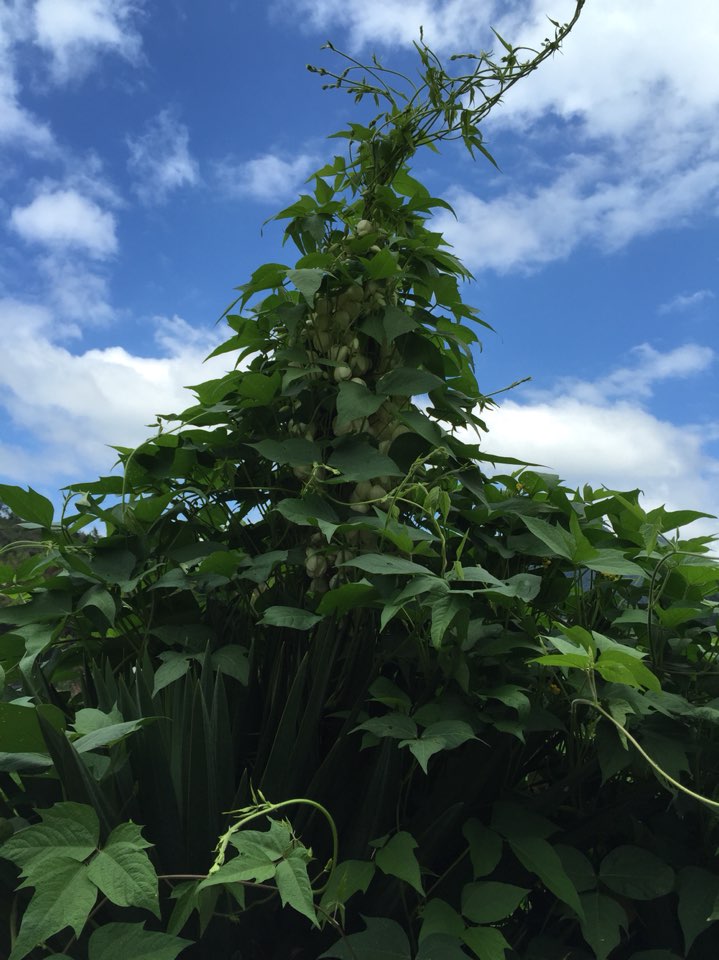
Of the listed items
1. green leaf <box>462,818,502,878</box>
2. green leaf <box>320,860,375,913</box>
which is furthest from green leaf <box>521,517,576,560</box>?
green leaf <box>320,860,375,913</box>

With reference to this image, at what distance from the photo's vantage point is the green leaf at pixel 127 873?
88cm

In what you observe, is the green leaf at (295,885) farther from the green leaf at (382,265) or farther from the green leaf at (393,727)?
the green leaf at (382,265)

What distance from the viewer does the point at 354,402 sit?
147cm

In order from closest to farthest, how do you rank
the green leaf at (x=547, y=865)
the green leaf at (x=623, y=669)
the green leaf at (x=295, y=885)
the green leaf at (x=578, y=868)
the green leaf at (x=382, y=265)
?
the green leaf at (x=295, y=885) → the green leaf at (x=623, y=669) → the green leaf at (x=547, y=865) → the green leaf at (x=578, y=868) → the green leaf at (x=382, y=265)

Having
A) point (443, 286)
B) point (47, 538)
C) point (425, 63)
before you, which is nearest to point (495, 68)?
point (425, 63)

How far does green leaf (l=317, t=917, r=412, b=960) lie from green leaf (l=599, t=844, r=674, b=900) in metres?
0.38

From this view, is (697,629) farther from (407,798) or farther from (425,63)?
(425,63)

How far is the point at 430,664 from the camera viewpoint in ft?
4.41

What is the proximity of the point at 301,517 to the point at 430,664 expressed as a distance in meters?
0.31

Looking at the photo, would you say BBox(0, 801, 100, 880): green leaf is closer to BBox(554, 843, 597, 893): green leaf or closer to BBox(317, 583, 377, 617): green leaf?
BBox(317, 583, 377, 617): green leaf

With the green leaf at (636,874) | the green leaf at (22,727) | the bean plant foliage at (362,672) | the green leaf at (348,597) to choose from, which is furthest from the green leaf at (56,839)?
the green leaf at (636,874)

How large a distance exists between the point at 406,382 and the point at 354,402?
127mm

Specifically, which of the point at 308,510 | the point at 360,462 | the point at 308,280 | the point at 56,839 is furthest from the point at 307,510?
the point at 56,839

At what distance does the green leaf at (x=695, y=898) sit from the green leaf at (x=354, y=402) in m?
0.89
